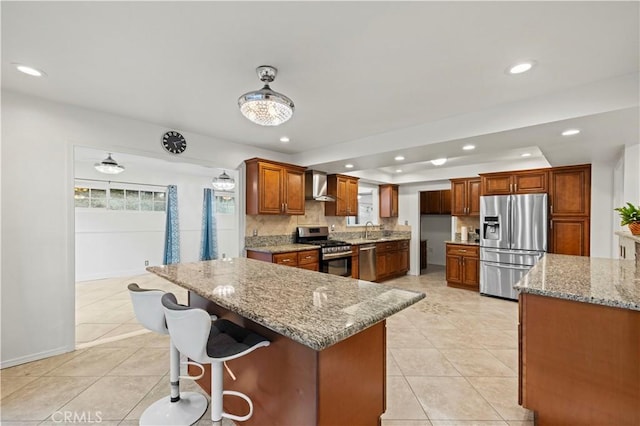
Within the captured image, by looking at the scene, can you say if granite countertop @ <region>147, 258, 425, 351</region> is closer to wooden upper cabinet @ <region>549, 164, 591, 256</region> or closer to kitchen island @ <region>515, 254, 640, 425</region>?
kitchen island @ <region>515, 254, 640, 425</region>

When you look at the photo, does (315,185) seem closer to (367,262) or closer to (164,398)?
(367,262)

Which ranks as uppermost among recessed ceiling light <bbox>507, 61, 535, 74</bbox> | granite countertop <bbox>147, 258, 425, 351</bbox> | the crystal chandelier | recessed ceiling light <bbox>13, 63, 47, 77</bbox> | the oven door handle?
recessed ceiling light <bbox>13, 63, 47, 77</bbox>

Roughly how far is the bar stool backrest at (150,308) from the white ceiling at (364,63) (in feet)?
5.12

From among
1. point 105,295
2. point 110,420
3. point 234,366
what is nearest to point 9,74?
point 110,420

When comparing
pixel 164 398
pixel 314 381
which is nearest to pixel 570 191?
pixel 314 381

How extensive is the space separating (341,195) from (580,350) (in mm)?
4312

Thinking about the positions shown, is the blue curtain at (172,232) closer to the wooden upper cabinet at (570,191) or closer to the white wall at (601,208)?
the wooden upper cabinet at (570,191)

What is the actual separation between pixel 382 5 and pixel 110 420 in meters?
2.99

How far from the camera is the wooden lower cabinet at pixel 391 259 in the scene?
5816mm

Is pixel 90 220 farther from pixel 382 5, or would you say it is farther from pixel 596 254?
pixel 596 254

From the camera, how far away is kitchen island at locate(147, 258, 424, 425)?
117 cm

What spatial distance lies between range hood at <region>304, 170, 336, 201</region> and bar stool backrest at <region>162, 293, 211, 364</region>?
12.2ft

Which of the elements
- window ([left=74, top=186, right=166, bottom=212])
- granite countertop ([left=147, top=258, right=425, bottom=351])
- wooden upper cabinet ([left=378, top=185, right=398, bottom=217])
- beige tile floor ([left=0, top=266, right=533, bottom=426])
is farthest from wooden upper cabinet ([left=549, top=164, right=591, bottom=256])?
window ([left=74, top=186, right=166, bottom=212])

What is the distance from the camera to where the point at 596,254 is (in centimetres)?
401
